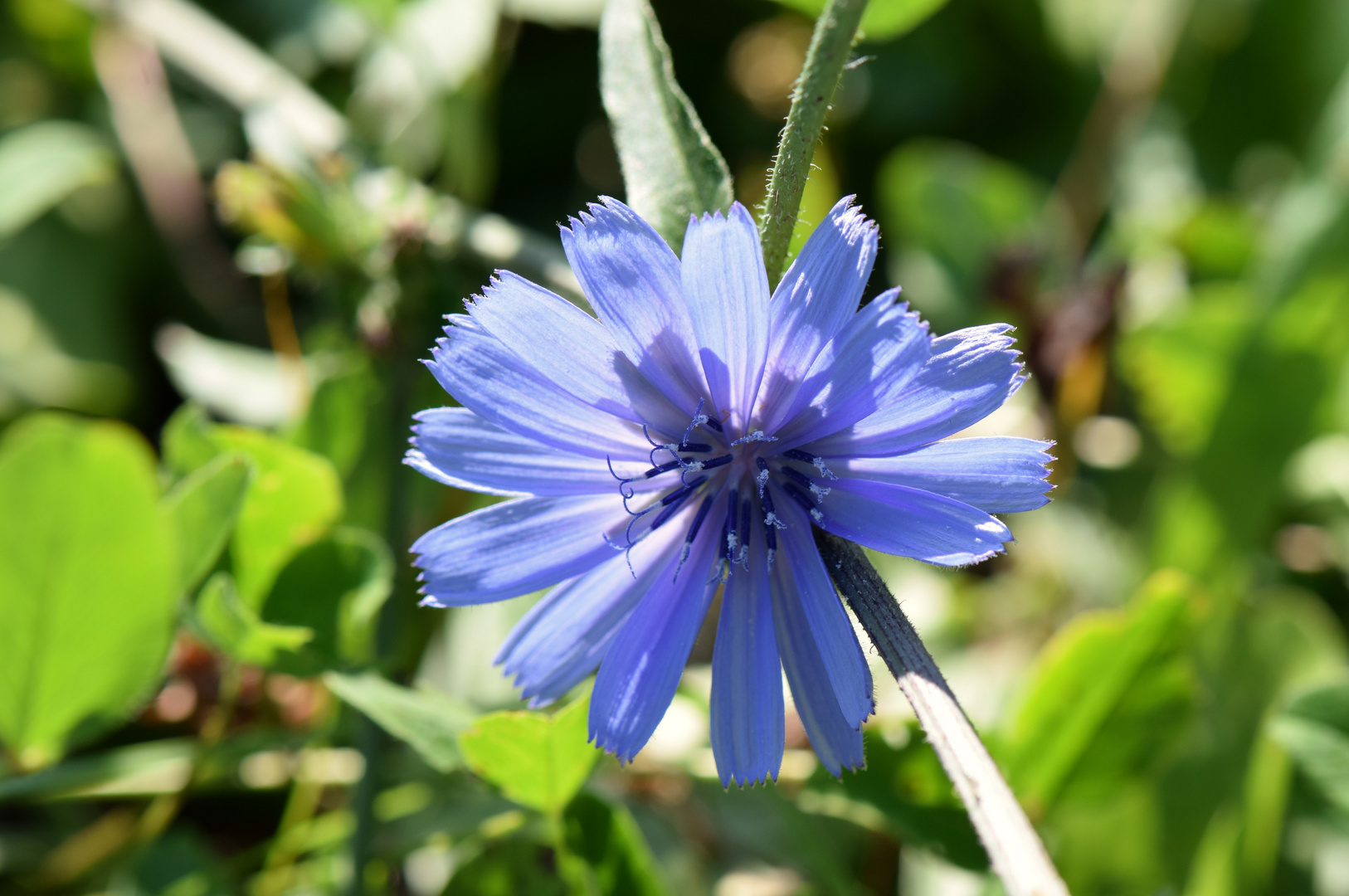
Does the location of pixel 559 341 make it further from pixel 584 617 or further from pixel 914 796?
pixel 914 796

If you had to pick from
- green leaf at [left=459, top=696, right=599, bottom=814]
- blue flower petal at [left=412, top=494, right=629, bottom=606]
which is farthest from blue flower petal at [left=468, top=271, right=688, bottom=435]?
green leaf at [left=459, top=696, right=599, bottom=814]

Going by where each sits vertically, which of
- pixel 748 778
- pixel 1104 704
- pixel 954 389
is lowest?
pixel 748 778

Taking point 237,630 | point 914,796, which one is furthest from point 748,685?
point 237,630

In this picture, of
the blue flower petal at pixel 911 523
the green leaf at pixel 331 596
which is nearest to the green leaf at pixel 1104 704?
the blue flower petal at pixel 911 523

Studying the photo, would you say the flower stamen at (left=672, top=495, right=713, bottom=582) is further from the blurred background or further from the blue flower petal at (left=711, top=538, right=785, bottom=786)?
the blurred background

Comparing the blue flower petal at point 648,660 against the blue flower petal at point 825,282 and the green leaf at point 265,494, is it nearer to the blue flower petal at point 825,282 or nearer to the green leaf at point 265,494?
the blue flower petal at point 825,282
